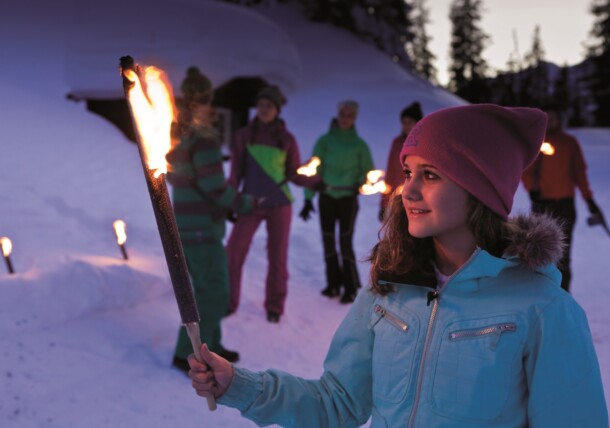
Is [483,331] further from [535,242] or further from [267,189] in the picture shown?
[267,189]

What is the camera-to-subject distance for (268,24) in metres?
17.3

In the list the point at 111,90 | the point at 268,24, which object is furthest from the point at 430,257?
the point at 268,24

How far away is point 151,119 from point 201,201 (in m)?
3.29

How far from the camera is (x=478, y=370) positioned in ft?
5.07

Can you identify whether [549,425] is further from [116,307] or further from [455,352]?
[116,307]

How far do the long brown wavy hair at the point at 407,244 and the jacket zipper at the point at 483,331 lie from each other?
22 centimetres

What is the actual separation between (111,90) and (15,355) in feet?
31.0

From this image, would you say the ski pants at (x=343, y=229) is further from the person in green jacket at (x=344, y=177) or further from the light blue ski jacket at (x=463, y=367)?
the light blue ski jacket at (x=463, y=367)

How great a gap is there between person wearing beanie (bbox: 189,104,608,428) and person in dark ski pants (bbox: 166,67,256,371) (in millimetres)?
2743

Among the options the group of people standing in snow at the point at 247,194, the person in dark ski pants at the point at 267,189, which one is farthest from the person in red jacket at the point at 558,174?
Result: the person in dark ski pants at the point at 267,189

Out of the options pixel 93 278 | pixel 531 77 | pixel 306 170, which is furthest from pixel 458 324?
pixel 531 77

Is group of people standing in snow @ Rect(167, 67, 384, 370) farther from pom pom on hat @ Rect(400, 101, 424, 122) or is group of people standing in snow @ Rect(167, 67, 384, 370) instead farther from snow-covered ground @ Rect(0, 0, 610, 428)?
pom pom on hat @ Rect(400, 101, 424, 122)

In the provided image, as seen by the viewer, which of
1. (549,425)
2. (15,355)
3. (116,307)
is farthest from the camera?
(116,307)

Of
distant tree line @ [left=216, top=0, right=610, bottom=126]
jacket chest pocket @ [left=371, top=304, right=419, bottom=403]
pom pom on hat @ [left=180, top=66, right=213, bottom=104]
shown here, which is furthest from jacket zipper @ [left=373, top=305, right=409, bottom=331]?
distant tree line @ [left=216, top=0, right=610, bottom=126]
